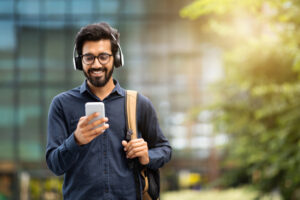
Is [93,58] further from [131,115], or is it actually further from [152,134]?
[152,134]

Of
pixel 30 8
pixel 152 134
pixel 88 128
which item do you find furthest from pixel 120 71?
pixel 88 128

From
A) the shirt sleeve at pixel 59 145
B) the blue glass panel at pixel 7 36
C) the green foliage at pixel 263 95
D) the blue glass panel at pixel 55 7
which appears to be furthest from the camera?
the blue glass panel at pixel 55 7

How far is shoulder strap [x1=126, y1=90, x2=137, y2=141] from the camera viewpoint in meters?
2.37

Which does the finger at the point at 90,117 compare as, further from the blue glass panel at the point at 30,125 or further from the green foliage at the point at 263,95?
the blue glass panel at the point at 30,125

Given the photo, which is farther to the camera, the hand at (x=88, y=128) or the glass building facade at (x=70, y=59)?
the glass building facade at (x=70, y=59)

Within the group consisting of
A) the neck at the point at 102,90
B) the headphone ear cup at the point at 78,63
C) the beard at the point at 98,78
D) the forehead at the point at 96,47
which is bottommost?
the neck at the point at 102,90

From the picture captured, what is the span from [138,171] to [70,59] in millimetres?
19114

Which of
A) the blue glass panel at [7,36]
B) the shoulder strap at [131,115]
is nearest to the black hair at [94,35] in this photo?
the shoulder strap at [131,115]

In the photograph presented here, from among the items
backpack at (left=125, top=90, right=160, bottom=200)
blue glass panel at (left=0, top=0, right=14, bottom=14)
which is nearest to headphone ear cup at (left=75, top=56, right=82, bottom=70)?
backpack at (left=125, top=90, right=160, bottom=200)

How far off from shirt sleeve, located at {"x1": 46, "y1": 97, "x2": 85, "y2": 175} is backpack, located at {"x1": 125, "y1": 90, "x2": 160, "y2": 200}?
286mm

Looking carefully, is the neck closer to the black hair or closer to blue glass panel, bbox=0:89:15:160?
the black hair

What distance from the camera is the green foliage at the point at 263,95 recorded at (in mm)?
5758

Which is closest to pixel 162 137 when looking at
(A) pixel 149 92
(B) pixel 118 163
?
(B) pixel 118 163

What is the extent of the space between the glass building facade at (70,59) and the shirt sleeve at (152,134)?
18318 mm
